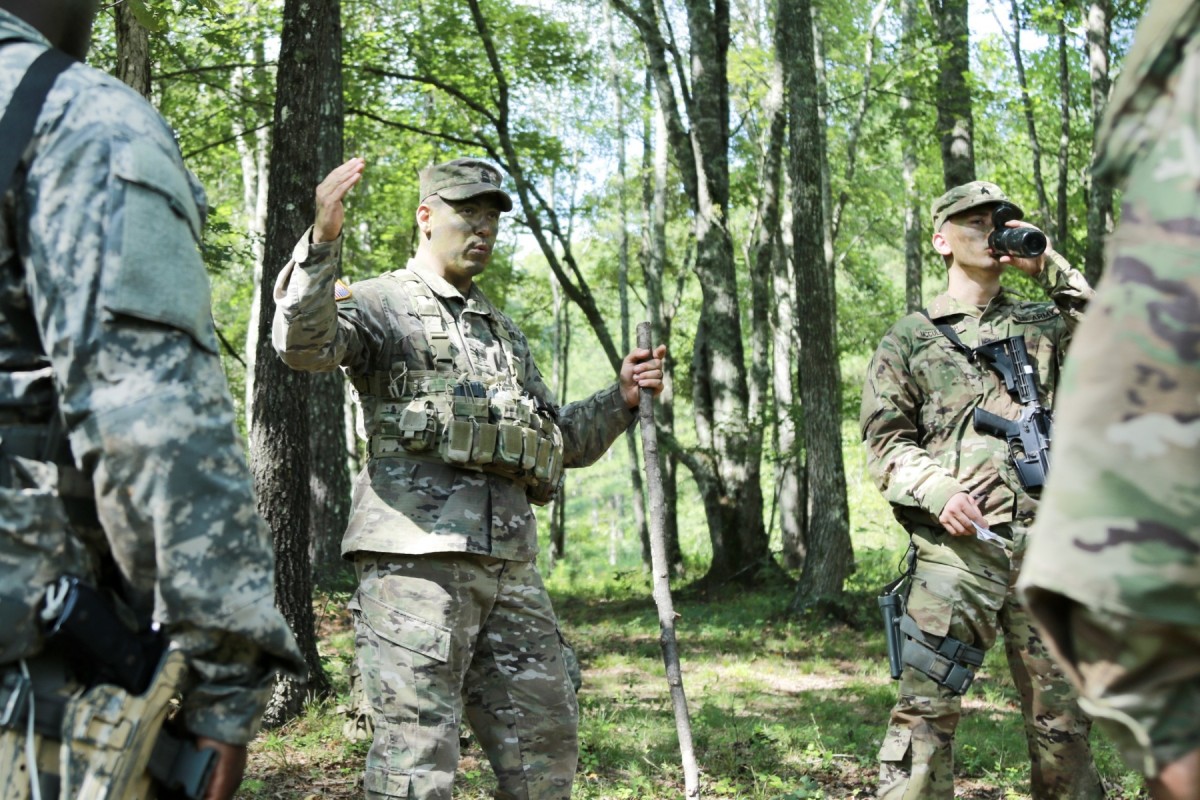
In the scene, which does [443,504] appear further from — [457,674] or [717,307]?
[717,307]

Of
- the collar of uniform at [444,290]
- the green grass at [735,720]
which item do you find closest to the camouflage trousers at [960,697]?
the green grass at [735,720]

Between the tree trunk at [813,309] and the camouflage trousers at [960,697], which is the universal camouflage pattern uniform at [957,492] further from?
the tree trunk at [813,309]

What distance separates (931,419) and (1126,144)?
354cm

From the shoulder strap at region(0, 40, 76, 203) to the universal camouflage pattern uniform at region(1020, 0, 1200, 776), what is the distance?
1677mm

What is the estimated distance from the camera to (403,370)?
415 cm

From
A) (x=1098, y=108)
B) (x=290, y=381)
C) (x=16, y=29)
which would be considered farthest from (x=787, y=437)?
(x=16, y=29)

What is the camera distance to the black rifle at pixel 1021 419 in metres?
4.65

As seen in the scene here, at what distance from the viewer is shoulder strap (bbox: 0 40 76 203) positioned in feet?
6.36

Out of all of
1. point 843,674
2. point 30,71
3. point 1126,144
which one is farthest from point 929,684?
point 843,674

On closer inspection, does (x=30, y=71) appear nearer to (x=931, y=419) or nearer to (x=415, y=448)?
(x=415, y=448)

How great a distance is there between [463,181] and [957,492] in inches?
89.2

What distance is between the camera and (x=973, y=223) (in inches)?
198

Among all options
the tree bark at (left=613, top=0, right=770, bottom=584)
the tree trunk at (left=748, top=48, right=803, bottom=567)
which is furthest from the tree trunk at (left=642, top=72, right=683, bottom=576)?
the tree bark at (left=613, top=0, right=770, bottom=584)

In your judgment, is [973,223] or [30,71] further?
[973,223]
